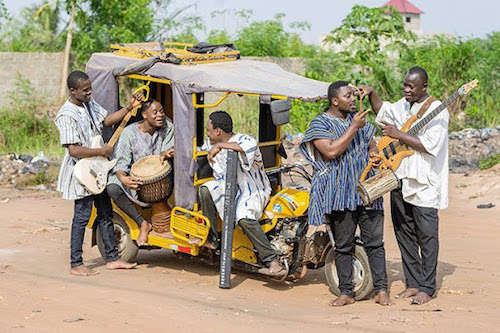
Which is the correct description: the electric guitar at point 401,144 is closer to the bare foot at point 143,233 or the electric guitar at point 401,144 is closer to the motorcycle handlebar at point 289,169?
the motorcycle handlebar at point 289,169

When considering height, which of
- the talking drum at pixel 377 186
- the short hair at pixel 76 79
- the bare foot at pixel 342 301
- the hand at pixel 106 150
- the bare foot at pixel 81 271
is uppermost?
the short hair at pixel 76 79

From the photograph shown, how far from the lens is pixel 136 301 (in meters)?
7.07

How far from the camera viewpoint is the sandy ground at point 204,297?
640 centimetres

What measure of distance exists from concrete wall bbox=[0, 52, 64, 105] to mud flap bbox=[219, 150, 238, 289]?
13175 millimetres

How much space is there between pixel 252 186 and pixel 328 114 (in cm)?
110

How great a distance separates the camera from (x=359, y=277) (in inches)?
289

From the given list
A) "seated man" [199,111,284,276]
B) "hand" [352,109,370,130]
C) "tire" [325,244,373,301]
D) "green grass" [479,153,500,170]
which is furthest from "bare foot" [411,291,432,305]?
"green grass" [479,153,500,170]

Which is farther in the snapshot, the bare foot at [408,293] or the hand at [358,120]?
the bare foot at [408,293]

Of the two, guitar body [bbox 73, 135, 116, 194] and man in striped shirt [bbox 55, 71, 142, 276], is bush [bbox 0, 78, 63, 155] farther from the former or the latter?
guitar body [bbox 73, 135, 116, 194]

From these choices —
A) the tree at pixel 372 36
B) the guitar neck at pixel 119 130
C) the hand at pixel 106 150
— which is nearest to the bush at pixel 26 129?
the tree at pixel 372 36

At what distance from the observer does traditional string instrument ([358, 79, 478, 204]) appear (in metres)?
6.90

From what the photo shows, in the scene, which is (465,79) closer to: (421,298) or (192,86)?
(192,86)

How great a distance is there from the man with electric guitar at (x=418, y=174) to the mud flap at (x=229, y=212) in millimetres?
1307

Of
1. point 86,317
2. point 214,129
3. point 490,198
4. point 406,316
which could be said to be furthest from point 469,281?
point 490,198
